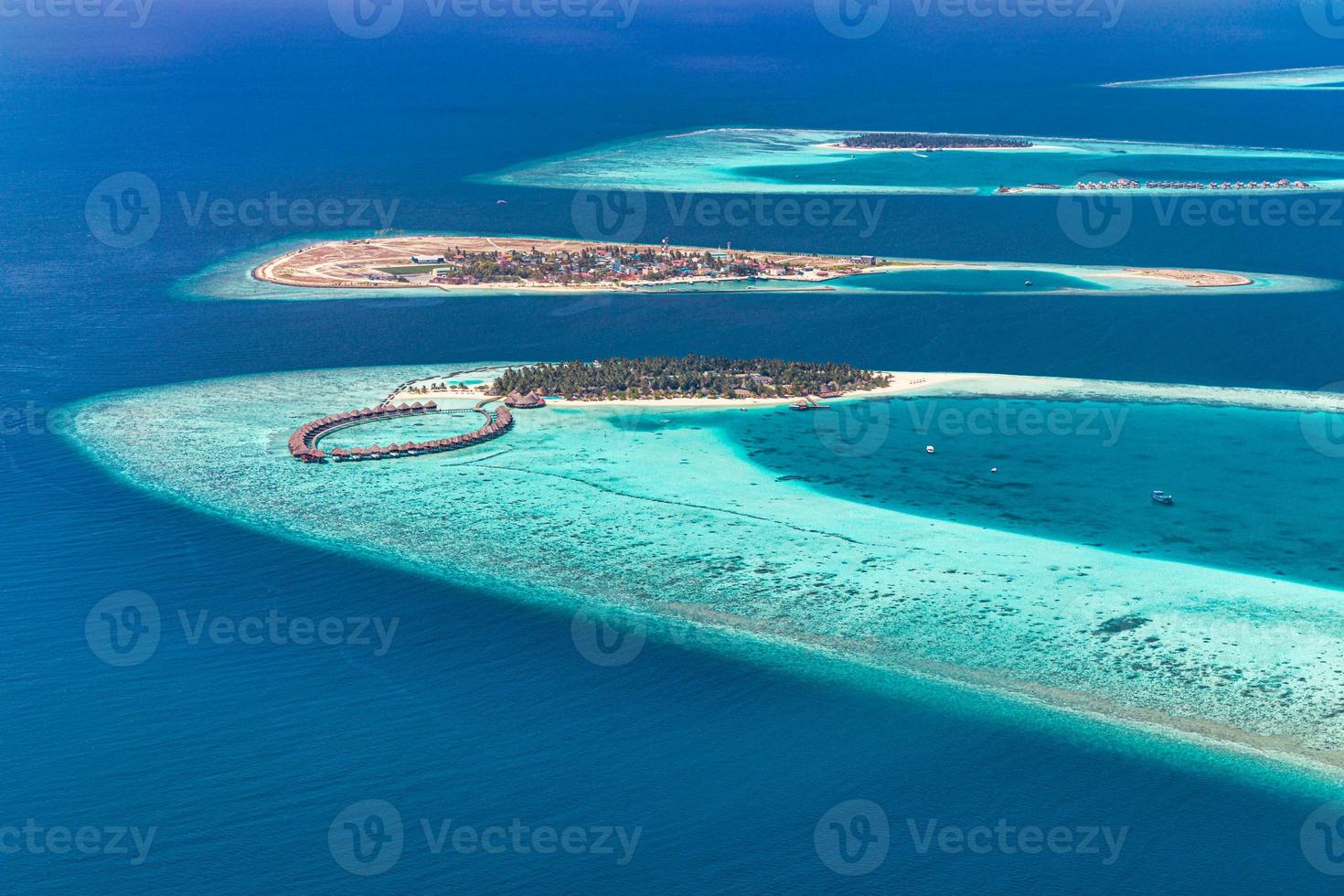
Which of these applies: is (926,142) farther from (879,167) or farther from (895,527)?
(895,527)

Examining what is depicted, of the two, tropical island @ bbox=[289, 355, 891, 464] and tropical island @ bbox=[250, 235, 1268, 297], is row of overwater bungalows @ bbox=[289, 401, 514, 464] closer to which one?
tropical island @ bbox=[289, 355, 891, 464]

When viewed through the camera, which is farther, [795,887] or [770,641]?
[770,641]

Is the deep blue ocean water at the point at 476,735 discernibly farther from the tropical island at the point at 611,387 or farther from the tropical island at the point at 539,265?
the tropical island at the point at 539,265

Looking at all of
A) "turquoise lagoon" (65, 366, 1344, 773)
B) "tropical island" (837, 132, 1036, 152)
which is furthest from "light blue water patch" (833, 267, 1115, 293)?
"tropical island" (837, 132, 1036, 152)

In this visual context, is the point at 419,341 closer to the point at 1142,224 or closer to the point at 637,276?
the point at 637,276

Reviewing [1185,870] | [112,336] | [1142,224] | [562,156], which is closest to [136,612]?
[1185,870]

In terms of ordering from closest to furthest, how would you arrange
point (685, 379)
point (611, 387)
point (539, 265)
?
point (611, 387), point (685, 379), point (539, 265)

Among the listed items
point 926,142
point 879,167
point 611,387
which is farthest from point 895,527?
point 926,142
